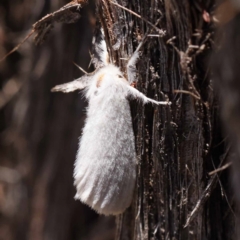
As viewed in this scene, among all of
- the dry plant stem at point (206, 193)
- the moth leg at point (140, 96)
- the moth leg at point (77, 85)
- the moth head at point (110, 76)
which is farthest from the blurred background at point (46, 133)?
the dry plant stem at point (206, 193)

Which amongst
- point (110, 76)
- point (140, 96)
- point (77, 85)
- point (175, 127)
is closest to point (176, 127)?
point (175, 127)

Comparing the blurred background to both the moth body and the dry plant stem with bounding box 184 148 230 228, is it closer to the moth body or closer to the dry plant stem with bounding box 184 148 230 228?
the moth body

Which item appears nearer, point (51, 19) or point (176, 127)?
point (176, 127)

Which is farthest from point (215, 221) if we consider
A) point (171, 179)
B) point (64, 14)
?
point (64, 14)

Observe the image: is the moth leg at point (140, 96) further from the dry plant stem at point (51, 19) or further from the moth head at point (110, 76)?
the dry plant stem at point (51, 19)

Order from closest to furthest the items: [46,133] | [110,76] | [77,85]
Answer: [110,76] < [77,85] < [46,133]

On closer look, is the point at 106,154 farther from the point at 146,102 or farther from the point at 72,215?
the point at 72,215

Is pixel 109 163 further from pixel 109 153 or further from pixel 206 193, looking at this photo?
pixel 206 193
